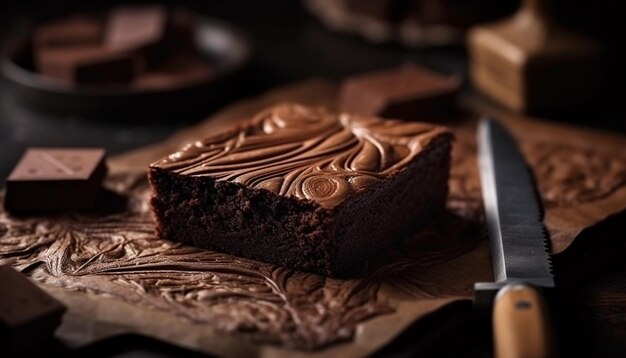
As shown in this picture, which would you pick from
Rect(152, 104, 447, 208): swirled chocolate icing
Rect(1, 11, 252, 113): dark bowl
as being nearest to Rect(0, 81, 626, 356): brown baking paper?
Rect(152, 104, 447, 208): swirled chocolate icing

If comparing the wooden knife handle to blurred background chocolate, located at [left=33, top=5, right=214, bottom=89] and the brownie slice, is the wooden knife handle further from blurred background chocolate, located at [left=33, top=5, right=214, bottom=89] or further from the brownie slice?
blurred background chocolate, located at [left=33, top=5, right=214, bottom=89]

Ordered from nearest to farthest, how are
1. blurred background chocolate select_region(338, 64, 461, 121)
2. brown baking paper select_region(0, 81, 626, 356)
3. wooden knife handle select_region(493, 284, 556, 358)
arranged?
wooden knife handle select_region(493, 284, 556, 358) → brown baking paper select_region(0, 81, 626, 356) → blurred background chocolate select_region(338, 64, 461, 121)

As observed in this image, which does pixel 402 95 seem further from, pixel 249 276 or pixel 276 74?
pixel 249 276

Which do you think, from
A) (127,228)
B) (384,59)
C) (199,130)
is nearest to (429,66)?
(384,59)

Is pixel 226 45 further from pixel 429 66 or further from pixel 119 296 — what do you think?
pixel 119 296

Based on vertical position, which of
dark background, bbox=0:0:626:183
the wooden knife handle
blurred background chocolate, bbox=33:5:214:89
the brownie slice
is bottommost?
the wooden knife handle

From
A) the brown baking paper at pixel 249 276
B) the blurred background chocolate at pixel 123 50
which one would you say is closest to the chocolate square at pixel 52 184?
the brown baking paper at pixel 249 276

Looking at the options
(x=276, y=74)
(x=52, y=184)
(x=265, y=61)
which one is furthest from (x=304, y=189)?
(x=265, y=61)
